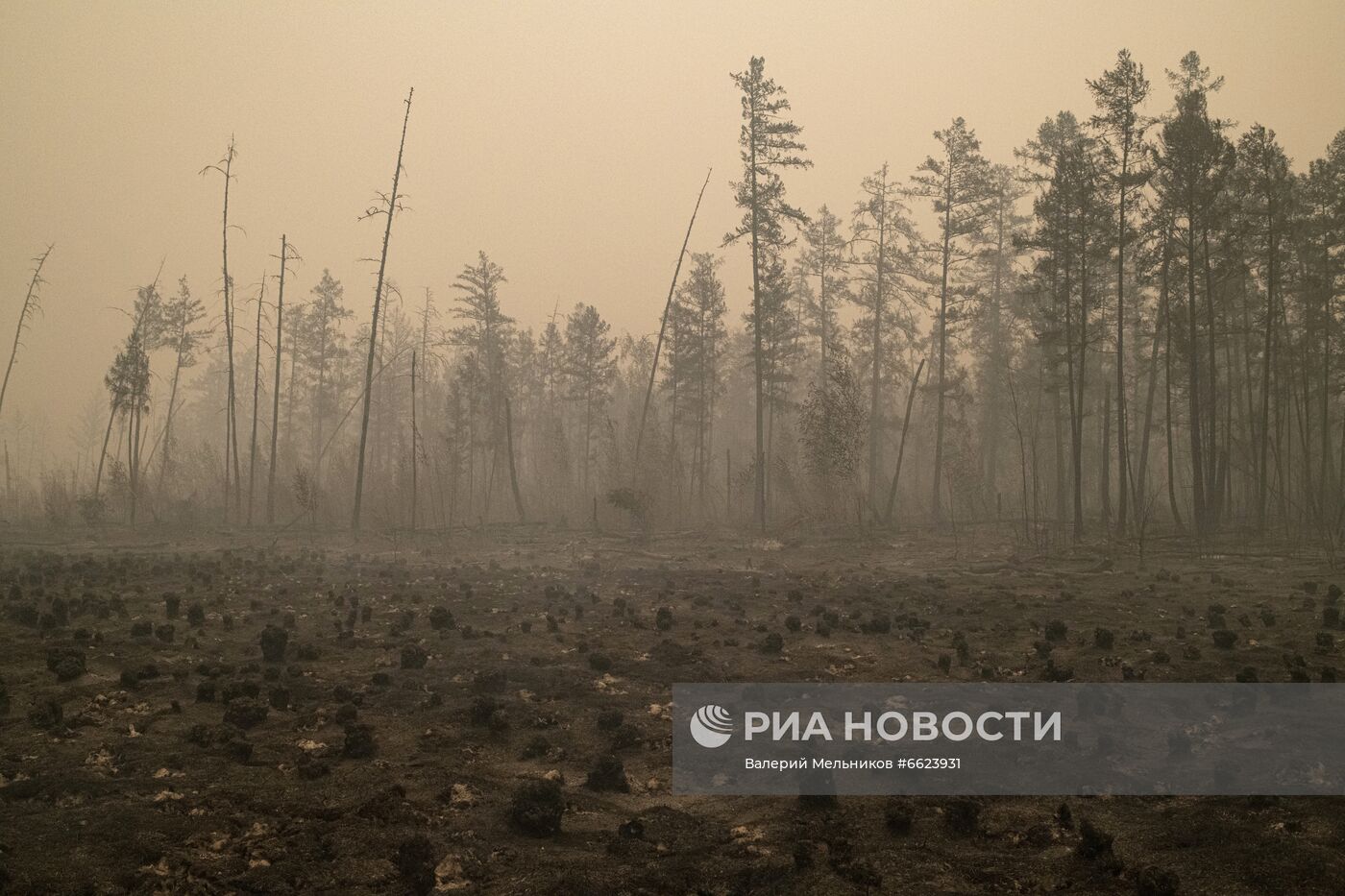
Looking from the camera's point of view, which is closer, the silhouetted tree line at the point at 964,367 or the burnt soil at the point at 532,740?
the burnt soil at the point at 532,740

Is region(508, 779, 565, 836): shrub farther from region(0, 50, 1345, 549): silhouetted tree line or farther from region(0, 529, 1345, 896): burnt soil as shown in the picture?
region(0, 50, 1345, 549): silhouetted tree line

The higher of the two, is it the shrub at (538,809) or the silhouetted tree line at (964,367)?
the silhouetted tree line at (964,367)

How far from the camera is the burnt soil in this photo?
4449 mm

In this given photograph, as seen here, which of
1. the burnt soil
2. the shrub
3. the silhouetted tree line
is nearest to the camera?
the burnt soil

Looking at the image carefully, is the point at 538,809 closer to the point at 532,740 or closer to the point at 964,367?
the point at 532,740

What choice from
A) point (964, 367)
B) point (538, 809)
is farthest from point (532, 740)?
point (964, 367)

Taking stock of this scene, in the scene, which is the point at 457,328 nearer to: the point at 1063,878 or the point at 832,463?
the point at 832,463

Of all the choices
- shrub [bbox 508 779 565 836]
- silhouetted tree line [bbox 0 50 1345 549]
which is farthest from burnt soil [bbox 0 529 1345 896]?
Answer: silhouetted tree line [bbox 0 50 1345 549]

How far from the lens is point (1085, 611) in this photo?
11602 mm

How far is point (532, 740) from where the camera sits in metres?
6.49

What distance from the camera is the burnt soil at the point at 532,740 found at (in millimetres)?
4449

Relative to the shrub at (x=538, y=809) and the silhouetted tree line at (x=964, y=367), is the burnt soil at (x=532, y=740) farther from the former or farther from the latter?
the silhouetted tree line at (x=964, y=367)

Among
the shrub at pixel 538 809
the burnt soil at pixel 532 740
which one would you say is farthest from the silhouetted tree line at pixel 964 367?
the shrub at pixel 538 809

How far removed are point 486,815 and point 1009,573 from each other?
14203mm
